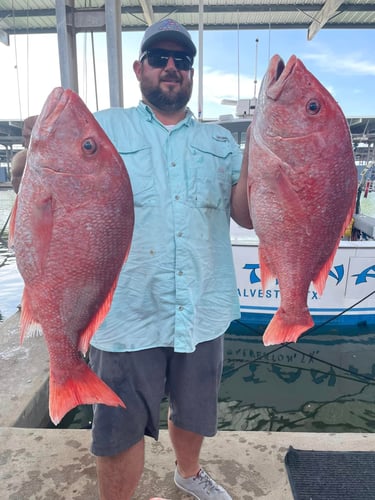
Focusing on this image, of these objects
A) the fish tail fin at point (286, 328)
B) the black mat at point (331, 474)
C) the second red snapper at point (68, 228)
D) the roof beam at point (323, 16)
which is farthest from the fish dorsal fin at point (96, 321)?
the roof beam at point (323, 16)

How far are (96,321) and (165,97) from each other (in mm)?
1152

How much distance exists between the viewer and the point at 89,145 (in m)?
1.42

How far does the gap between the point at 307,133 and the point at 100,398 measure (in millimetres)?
1328

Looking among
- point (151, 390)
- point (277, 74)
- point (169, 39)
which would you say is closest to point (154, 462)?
point (151, 390)

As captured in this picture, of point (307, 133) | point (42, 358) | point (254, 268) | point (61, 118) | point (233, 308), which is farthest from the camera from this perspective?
point (254, 268)

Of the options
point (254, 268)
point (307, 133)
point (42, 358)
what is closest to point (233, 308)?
point (307, 133)

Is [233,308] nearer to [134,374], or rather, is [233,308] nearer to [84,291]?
[134,374]

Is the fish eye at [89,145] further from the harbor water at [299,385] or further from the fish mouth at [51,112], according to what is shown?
the harbor water at [299,385]

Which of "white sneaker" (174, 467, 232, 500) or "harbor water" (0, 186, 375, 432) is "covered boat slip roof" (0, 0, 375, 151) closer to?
"harbor water" (0, 186, 375, 432)

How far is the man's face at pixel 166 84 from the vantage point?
192cm

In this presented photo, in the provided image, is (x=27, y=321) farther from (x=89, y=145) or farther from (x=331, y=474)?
(x=331, y=474)

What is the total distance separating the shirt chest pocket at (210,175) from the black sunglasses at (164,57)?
1.31ft

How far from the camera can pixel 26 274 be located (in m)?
1.46

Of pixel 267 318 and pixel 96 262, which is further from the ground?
pixel 96 262
